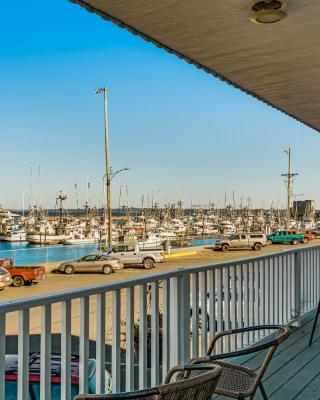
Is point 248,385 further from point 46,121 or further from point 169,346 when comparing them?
point 46,121

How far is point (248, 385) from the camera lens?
2.47 metres

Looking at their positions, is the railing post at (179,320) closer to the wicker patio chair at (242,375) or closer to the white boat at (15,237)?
the wicker patio chair at (242,375)

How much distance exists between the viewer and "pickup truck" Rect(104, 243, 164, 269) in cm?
2764

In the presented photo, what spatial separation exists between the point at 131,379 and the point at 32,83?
4375 centimetres

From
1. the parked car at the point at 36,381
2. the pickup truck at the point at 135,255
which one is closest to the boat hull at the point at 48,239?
the pickup truck at the point at 135,255

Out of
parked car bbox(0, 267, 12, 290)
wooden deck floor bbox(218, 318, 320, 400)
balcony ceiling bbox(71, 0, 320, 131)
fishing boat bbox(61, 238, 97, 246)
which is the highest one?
balcony ceiling bbox(71, 0, 320, 131)

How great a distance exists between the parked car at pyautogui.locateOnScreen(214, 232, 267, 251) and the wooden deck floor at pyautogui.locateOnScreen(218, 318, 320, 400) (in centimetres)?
3222

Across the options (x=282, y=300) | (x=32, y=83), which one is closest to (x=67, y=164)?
(x=32, y=83)

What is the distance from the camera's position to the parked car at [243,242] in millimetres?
36656

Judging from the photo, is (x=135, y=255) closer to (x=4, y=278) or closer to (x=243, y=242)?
(x=4, y=278)

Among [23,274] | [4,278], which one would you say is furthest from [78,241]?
[4,278]

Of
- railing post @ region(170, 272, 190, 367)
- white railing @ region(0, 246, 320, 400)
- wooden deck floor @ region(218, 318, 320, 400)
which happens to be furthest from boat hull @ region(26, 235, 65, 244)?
railing post @ region(170, 272, 190, 367)

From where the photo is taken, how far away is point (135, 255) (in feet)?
92.2

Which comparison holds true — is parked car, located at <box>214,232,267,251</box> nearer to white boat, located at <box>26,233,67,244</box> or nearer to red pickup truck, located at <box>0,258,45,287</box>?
red pickup truck, located at <box>0,258,45,287</box>
